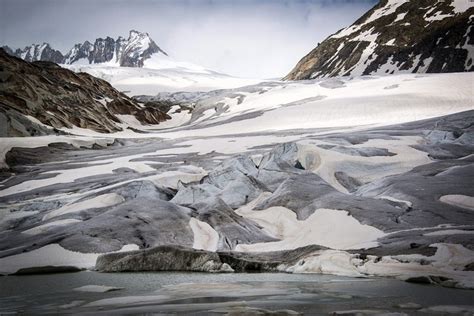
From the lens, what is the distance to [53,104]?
6322cm

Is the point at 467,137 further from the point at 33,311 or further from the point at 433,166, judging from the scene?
the point at 33,311

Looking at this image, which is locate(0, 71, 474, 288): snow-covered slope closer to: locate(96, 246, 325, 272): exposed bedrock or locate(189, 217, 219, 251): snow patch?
locate(189, 217, 219, 251): snow patch

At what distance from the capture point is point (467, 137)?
100ft

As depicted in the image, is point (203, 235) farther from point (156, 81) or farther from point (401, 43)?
Answer: point (156, 81)

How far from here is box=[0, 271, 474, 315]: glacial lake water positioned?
9312 millimetres

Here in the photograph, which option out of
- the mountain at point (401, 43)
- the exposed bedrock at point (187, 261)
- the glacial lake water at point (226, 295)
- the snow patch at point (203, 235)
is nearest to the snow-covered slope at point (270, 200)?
the snow patch at point (203, 235)

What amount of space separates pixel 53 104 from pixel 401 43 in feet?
270

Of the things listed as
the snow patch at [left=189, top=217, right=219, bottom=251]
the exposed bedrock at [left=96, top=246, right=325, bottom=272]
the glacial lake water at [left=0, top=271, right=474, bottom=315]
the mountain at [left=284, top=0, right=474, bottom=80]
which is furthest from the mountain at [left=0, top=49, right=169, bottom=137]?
the mountain at [left=284, top=0, right=474, bottom=80]

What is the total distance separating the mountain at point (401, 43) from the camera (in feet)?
352

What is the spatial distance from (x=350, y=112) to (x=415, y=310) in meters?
45.5

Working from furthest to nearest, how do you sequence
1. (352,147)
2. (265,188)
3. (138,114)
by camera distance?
(138,114)
(352,147)
(265,188)

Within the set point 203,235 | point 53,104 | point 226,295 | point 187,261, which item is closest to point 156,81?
point 53,104

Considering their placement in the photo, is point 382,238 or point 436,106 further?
point 436,106

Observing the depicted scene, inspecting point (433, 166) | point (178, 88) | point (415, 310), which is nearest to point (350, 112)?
point (433, 166)
